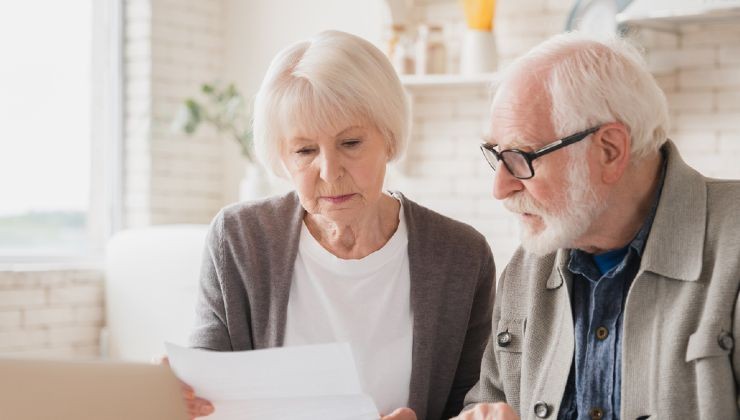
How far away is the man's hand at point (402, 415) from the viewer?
1.83m

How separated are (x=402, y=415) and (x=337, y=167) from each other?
19.1 inches

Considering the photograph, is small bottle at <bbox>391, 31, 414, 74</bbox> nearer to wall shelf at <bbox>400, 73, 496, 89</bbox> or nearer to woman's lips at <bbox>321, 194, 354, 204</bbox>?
wall shelf at <bbox>400, 73, 496, 89</bbox>

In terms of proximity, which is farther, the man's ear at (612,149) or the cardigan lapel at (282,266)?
the cardigan lapel at (282,266)

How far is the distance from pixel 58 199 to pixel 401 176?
1.50 meters

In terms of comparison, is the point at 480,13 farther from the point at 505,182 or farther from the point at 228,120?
the point at 505,182

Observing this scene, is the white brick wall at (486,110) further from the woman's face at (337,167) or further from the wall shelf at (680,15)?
the woman's face at (337,167)

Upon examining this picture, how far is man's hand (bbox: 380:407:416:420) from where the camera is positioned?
1831 millimetres

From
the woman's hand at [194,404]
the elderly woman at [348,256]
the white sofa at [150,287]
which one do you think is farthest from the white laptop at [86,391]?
the white sofa at [150,287]

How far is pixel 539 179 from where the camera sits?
5.40 feet

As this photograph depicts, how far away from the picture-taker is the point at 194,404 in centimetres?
151

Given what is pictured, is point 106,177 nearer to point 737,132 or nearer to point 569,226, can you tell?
point 737,132

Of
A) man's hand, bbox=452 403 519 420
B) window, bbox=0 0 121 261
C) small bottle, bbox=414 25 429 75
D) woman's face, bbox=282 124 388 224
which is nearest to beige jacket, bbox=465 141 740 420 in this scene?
man's hand, bbox=452 403 519 420

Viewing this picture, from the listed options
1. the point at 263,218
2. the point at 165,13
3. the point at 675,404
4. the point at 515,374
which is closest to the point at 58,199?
the point at 165,13

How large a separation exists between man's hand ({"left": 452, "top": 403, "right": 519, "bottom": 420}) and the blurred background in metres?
2.17
